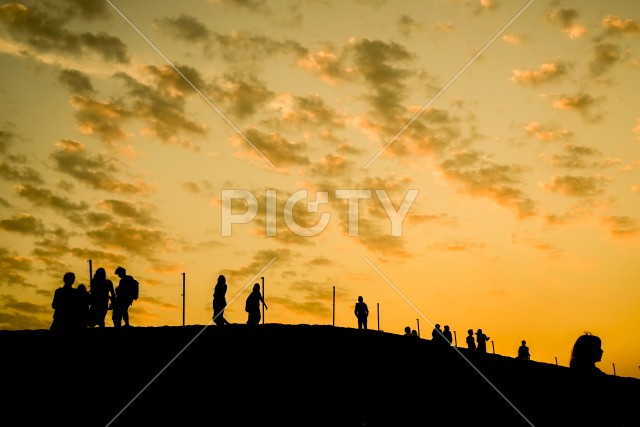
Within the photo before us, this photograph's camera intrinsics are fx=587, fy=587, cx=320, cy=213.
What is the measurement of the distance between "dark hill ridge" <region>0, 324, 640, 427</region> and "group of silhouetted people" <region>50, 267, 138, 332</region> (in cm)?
57

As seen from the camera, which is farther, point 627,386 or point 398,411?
point 627,386

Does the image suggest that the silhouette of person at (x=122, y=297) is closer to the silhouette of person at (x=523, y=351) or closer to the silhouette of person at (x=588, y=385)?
the silhouette of person at (x=588, y=385)

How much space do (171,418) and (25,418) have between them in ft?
9.28

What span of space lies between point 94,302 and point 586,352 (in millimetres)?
15345

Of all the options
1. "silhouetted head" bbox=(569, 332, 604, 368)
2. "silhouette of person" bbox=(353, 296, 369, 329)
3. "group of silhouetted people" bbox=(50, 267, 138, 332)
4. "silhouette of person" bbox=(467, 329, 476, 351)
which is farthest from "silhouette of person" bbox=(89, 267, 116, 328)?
"silhouette of person" bbox=(467, 329, 476, 351)

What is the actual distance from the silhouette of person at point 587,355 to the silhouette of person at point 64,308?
11686 millimetres

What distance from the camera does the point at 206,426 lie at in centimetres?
1217

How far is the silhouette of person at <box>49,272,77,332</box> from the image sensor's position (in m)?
14.7

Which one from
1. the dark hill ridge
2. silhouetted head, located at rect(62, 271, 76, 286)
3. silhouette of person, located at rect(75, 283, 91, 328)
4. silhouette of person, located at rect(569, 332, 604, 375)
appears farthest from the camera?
silhouette of person, located at rect(75, 283, 91, 328)

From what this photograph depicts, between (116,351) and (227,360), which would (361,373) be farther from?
(116,351)

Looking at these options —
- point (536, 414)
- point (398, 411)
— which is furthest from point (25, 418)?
point (536, 414)

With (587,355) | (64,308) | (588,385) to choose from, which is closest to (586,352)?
(587,355)

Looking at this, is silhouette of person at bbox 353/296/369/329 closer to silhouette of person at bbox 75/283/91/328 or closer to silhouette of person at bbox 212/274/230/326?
silhouette of person at bbox 212/274/230/326

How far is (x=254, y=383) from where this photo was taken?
14758mm
